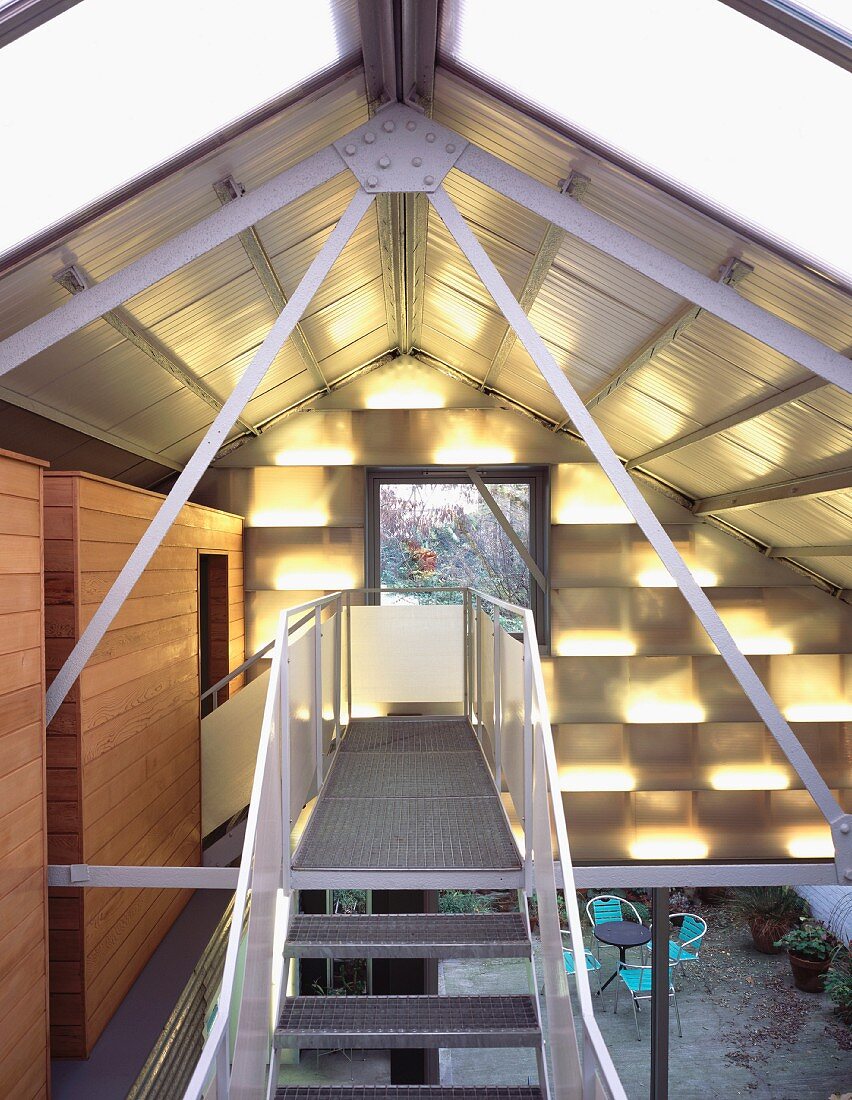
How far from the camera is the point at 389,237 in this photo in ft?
17.9

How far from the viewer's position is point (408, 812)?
4.30 meters

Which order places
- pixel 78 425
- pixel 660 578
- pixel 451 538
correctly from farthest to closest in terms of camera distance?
pixel 451 538
pixel 660 578
pixel 78 425

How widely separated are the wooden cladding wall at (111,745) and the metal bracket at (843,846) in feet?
10.9

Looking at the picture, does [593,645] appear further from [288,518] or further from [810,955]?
[810,955]

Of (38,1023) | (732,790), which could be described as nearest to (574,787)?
(732,790)

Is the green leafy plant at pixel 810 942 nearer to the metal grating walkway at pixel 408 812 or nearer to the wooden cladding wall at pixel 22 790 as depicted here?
the metal grating walkway at pixel 408 812

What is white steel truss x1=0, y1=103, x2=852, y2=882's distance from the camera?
373 cm

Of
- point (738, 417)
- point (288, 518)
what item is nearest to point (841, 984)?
point (738, 417)

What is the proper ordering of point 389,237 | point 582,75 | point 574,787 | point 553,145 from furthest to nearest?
1. point 574,787
2. point 389,237
3. point 553,145
4. point 582,75

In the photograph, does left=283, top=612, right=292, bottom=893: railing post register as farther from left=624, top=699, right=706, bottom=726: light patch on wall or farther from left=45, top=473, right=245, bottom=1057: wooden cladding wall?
left=624, top=699, right=706, bottom=726: light patch on wall

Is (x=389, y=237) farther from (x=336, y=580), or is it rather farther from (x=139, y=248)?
(x=336, y=580)

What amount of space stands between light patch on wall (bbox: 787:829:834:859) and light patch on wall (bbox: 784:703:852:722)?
1002 mm

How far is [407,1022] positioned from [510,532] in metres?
5.37

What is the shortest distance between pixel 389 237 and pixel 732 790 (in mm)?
5691
